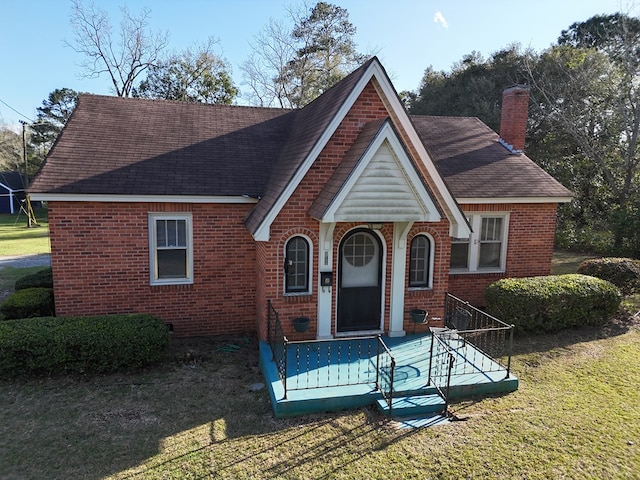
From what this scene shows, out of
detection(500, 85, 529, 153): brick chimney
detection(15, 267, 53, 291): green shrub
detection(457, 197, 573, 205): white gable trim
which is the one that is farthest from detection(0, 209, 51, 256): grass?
detection(500, 85, 529, 153): brick chimney

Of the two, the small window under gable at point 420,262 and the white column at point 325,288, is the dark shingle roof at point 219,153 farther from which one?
the small window under gable at point 420,262

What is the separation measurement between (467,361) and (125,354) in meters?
6.36

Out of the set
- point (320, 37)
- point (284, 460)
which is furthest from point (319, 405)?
point (320, 37)

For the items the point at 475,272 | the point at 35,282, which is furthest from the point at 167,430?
the point at 475,272

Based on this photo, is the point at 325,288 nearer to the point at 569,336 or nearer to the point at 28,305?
the point at 569,336

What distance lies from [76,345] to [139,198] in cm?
320

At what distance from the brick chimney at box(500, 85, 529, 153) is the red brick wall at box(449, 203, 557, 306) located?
116 inches

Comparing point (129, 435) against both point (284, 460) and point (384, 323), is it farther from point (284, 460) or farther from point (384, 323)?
point (384, 323)

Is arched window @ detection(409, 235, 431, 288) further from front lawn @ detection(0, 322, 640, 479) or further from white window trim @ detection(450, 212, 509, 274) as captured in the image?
front lawn @ detection(0, 322, 640, 479)

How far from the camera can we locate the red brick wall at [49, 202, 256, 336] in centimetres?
928

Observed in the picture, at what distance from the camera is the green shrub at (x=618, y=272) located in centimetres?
1252

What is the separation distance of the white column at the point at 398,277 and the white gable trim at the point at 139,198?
332cm

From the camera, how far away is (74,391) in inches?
293

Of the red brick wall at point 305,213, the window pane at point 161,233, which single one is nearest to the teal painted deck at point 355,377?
the red brick wall at point 305,213
